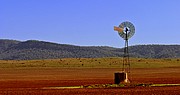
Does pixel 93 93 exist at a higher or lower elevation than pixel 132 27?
lower

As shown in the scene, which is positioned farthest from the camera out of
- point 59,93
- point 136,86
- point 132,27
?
point 132,27

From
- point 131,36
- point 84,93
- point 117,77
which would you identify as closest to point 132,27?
point 131,36

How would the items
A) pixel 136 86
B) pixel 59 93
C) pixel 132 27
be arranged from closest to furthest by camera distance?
pixel 59 93, pixel 136 86, pixel 132 27

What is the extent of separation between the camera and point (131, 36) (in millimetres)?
52188


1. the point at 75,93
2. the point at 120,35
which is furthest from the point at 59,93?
the point at 120,35

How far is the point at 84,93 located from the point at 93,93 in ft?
2.39

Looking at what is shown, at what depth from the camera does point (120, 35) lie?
5244 cm

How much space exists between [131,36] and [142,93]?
53.6 ft

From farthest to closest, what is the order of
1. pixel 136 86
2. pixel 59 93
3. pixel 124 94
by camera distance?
pixel 136 86, pixel 59 93, pixel 124 94

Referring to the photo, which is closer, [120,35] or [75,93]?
[75,93]

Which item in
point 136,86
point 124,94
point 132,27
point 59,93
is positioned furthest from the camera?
point 132,27

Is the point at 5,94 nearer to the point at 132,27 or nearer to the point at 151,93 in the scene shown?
the point at 151,93

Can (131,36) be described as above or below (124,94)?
above

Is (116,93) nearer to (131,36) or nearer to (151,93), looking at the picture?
(151,93)
